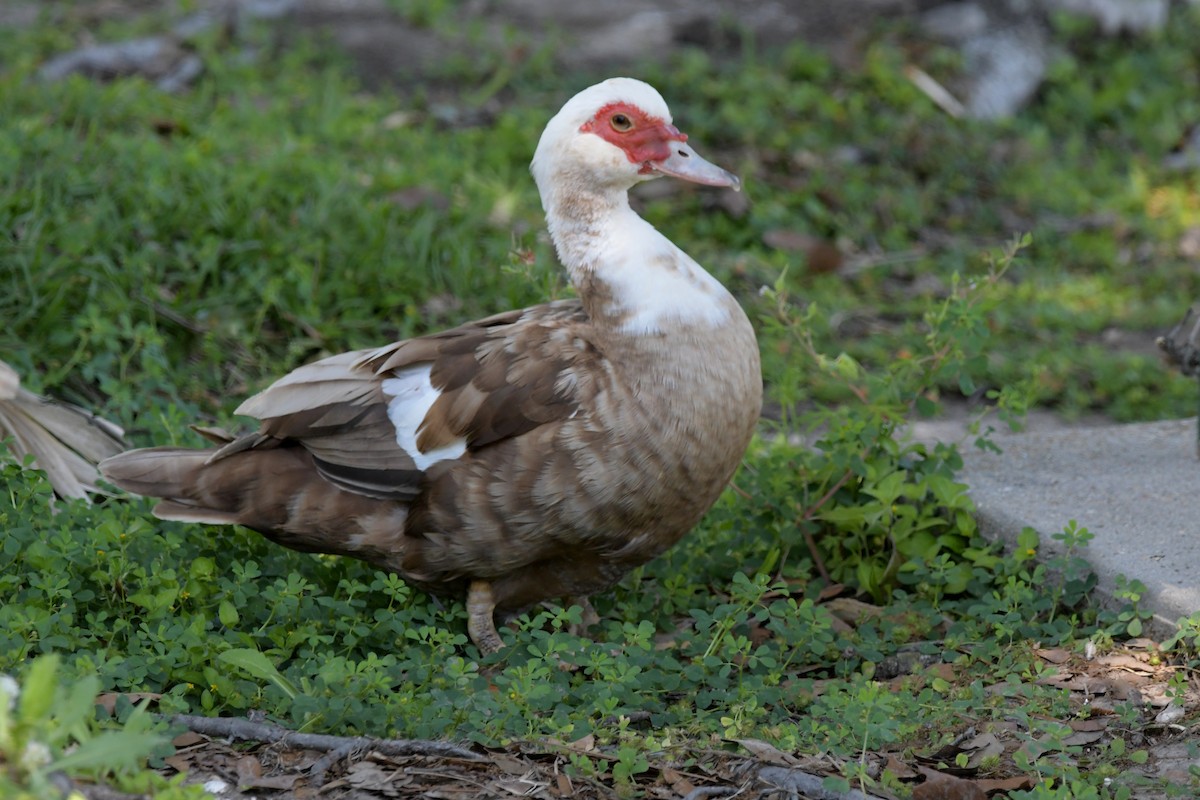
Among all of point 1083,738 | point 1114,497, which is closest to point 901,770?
point 1083,738

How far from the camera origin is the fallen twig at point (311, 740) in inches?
115

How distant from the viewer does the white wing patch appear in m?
3.66

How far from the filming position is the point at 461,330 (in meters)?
3.86

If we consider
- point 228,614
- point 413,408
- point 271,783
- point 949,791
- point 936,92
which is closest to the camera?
point 271,783

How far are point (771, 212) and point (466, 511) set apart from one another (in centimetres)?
369

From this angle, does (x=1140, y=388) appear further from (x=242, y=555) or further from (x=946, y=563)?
(x=242, y=555)

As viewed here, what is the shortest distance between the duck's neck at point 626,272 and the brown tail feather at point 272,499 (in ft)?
2.44

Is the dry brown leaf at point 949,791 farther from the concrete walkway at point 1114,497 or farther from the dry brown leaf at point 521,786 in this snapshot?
the concrete walkway at point 1114,497

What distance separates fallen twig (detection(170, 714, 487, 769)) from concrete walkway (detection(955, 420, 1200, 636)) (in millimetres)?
1823

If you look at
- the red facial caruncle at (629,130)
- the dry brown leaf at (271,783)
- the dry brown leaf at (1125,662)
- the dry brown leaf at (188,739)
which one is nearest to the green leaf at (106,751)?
the dry brown leaf at (271,783)

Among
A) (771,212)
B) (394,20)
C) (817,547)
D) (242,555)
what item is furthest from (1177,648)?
(394,20)

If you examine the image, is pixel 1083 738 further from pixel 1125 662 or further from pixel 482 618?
pixel 482 618

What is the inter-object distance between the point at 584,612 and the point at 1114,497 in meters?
1.57

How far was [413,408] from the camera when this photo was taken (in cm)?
372
